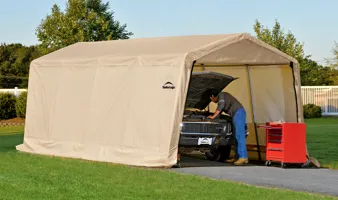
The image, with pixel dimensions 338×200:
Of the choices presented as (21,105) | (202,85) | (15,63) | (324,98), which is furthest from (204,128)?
(15,63)

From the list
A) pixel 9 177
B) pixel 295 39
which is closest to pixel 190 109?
pixel 9 177

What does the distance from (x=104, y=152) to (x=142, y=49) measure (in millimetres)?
2445

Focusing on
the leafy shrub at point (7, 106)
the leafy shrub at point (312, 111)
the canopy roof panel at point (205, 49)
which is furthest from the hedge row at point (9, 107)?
the canopy roof panel at point (205, 49)

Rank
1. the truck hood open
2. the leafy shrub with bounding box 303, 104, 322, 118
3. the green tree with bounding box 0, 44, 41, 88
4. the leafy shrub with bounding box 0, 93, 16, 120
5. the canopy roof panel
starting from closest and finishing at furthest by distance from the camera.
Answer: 1. the canopy roof panel
2. the truck hood open
3. the leafy shrub with bounding box 0, 93, 16, 120
4. the leafy shrub with bounding box 303, 104, 322, 118
5. the green tree with bounding box 0, 44, 41, 88

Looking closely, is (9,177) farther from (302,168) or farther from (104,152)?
(302,168)

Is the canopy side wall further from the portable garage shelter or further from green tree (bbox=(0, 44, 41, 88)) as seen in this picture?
green tree (bbox=(0, 44, 41, 88))

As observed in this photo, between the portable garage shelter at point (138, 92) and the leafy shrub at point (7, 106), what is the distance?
2317 cm

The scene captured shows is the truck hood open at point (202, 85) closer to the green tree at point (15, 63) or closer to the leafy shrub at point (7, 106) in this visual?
the leafy shrub at point (7, 106)

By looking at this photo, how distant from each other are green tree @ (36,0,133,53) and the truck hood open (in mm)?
29287

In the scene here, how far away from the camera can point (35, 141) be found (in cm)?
1903

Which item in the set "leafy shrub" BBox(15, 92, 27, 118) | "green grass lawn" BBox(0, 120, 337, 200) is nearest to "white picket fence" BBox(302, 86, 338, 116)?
"leafy shrub" BBox(15, 92, 27, 118)

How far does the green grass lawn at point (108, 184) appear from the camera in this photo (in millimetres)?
10594

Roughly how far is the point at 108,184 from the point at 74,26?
119ft

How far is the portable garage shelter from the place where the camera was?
1534cm
